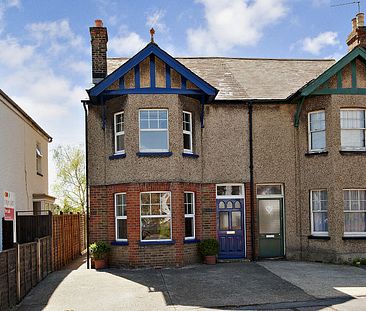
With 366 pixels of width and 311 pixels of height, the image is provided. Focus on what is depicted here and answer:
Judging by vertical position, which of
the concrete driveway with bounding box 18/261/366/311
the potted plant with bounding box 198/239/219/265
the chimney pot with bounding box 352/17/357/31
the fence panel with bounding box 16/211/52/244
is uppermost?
the chimney pot with bounding box 352/17/357/31

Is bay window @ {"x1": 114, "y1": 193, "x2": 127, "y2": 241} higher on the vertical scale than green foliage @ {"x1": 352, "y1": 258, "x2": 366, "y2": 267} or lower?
higher

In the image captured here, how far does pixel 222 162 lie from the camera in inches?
688

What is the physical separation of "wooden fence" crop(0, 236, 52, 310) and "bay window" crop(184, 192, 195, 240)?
4.56 metres

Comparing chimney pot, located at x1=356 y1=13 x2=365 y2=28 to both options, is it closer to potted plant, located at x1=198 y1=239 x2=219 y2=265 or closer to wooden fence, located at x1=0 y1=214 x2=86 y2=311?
potted plant, located at x1=198 y1=239 x2=219 y2=265

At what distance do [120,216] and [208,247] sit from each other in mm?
3140

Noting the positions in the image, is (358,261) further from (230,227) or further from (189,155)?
(189,155)

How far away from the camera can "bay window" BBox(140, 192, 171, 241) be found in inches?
630

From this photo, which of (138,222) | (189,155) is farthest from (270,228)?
(138,222)

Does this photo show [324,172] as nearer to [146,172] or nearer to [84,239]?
[146,172]

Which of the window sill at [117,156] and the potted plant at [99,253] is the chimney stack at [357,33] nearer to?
the window sill at [117,156]

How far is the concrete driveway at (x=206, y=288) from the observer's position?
1073 cm

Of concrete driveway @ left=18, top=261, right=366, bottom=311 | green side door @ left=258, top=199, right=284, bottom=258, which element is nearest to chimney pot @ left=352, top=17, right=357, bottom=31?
green side door @ left=258, top=199, right=284, bottom=258

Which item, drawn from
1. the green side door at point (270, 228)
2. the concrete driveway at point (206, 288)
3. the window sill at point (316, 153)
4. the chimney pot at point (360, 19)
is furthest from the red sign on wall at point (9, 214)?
the chimney pot at point (360, 19)

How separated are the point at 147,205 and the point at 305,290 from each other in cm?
612
